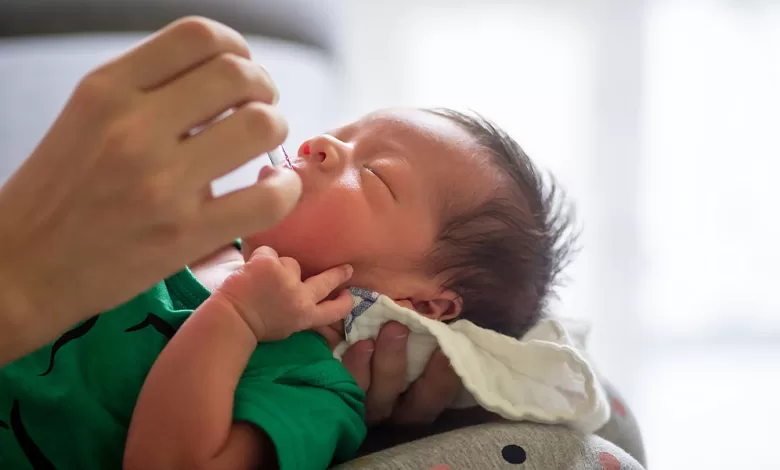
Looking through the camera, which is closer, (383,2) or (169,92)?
(169,92)

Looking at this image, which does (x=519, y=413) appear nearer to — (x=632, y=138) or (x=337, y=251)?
(x=337, y=251)

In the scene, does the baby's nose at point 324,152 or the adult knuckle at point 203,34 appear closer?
the adult knuckle at point 203,34

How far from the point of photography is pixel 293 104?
1.46 metres

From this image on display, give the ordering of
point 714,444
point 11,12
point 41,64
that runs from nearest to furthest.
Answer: point 41,64 → point 11,12 → point 714,444

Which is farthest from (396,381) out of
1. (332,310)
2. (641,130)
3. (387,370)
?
(641,130)

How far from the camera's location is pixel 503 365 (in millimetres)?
851

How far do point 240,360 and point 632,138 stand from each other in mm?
1848

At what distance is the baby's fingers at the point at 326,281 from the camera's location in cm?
74

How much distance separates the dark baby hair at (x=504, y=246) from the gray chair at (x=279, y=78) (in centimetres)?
14

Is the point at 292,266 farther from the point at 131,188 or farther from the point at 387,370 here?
the point at 131,188

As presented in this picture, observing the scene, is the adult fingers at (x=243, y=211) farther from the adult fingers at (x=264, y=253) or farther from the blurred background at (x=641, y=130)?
the blurred background at (x=641, y=130)

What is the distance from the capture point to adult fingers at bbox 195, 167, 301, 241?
461 millimetres

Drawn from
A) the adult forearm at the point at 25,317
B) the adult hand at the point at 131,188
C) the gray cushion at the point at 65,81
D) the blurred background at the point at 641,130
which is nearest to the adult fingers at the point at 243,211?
the adult hand at the point at 131,188

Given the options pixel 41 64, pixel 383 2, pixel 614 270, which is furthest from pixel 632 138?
pixel 41 64
